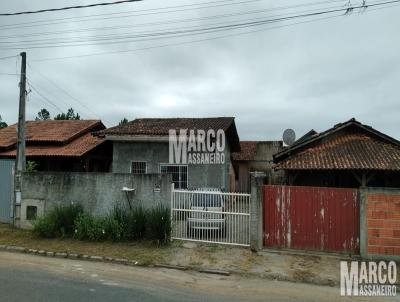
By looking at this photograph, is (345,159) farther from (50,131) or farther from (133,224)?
(50,131)

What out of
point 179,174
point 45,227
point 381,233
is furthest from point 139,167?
point 381,233

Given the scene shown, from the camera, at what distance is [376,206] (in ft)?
31.7

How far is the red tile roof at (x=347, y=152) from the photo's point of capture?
1503 centimetres

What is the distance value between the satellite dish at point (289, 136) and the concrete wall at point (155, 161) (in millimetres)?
3529

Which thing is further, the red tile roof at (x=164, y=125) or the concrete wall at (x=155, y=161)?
the red tile roof at (x=164, y=125)

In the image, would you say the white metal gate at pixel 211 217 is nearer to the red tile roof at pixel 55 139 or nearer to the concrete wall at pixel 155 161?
the concrete wall at pixel 155 161

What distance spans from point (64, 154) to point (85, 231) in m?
9.61

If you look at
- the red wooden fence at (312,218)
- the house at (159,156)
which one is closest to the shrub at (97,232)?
the red wooden fence at (312,218)

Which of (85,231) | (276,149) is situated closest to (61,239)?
(85,231)

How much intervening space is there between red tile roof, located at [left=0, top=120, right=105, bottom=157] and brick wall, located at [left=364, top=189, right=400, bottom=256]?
1464 cm

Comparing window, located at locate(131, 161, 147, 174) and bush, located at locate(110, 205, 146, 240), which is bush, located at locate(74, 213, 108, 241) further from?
window, located at locate(131, 161, 147, 174)

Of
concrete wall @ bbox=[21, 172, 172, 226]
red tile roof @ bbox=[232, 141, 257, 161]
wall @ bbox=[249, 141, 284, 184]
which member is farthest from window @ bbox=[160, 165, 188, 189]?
wall @ bbox=[249, 141, 284, 184]

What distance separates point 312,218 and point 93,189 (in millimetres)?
6963

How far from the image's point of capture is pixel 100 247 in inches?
419
